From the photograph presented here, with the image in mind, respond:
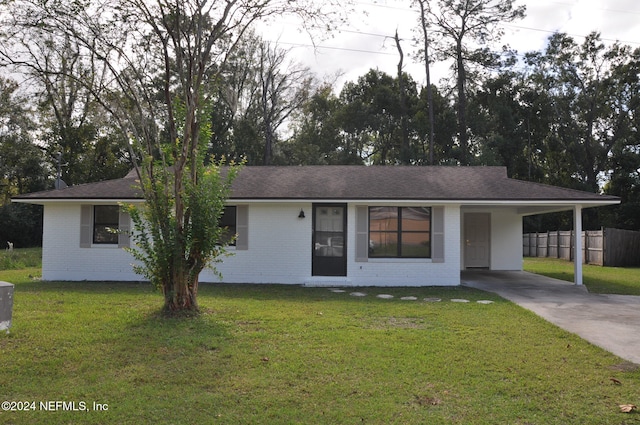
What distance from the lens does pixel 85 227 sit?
13781 millimetres

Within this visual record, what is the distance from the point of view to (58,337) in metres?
6.58

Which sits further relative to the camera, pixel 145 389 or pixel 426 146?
pixel 426 146

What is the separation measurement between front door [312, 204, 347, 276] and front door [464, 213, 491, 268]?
5.77m

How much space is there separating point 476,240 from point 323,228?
21.8ft

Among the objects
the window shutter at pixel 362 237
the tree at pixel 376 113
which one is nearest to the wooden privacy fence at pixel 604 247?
the tree at pixel 376 113

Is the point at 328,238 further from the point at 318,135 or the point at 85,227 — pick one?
the point at 318,135

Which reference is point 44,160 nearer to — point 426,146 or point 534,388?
point 426,146

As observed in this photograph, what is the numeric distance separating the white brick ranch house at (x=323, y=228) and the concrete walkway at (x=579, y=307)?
1.26 meters

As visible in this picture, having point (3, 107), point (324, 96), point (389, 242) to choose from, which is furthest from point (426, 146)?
point (3, 107)

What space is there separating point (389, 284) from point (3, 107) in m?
28.6

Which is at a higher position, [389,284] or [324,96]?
[324,96]

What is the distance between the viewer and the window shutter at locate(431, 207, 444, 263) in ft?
43.0

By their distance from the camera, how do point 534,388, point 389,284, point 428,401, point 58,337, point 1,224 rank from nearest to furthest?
point 428,401, point 534,388, point 58,337, point 389,284, point 1,224

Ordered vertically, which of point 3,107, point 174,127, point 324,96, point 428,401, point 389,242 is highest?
point 324,96
